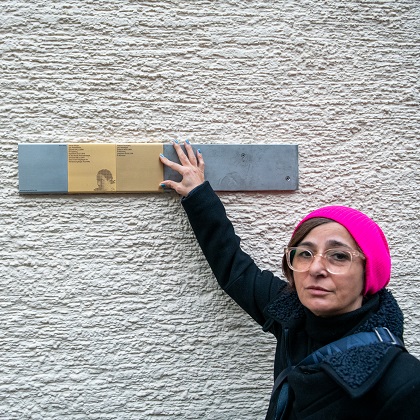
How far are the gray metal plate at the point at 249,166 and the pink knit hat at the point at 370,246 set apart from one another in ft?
A: 1.36

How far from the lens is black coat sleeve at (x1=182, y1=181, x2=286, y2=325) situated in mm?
1479

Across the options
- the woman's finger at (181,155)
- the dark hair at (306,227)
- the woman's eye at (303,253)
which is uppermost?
the woman's finger at (181,155)

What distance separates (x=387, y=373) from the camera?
105 centimetres

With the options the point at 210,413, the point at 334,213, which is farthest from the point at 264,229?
the point at 210,413

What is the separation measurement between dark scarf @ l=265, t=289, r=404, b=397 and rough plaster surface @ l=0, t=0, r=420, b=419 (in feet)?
1.05

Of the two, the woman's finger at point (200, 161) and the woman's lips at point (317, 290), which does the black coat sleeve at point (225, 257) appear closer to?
the woman's finger at point (200, 161)

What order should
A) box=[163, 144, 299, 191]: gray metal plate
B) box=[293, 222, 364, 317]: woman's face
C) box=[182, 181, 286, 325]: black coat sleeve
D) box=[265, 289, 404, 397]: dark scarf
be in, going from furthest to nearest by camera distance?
1. box=[163, 144, 299, 191]: gray metal plate
2. box=[182, 181, 286, 325]: black coat sleeve
3. box=[293, 222, 364, 317]: woman's face
4. box=[265, 289, 404, 397]: dark scarf

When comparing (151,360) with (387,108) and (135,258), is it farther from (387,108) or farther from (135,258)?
(387,108)

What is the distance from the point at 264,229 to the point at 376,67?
81 cm

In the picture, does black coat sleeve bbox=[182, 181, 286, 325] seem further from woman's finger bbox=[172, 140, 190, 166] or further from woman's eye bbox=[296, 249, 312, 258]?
woman's eye bbox=[296, 249, 312, 258]

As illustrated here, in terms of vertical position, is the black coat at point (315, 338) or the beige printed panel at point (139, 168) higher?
the beige printed panel at point (139, 168)

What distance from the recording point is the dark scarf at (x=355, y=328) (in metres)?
1.03

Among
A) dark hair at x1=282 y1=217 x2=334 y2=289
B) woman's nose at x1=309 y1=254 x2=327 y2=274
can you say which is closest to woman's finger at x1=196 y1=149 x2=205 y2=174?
dark hair at x1=282 y1=217 x2=334 y2=289

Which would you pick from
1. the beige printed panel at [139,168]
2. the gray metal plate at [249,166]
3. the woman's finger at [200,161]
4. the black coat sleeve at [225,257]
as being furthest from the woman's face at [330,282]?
the beige printed panel at [139,168]
